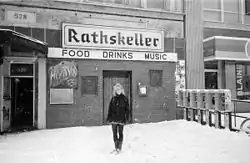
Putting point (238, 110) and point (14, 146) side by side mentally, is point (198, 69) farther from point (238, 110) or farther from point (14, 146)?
point (14, 146)

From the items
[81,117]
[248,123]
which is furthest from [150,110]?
[248,123]

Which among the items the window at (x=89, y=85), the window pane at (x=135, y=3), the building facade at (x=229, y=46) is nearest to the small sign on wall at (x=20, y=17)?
the window at (x=89, y=85)

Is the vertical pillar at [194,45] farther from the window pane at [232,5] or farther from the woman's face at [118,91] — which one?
the woman's face at [118,91]

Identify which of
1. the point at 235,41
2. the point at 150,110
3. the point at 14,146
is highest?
the point at 235,41

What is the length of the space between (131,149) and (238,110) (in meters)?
8.25

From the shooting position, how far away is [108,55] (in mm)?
9109

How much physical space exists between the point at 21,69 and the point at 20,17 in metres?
1.97

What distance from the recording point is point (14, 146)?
620 cm

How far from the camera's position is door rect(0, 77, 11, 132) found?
8.04 m

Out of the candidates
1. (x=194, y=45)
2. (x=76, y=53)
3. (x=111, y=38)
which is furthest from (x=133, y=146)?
(x=194, y=45)

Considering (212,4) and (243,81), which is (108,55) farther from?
(243,81)

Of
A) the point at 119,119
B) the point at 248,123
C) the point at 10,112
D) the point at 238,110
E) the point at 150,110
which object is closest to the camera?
the point at 119,119

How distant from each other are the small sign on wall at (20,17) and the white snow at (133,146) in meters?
4.19

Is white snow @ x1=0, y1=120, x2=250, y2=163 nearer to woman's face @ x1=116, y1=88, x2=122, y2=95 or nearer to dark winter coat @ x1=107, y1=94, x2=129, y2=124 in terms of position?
dark winter coat @ x1=107, y1=94, x2=129, y2=124
